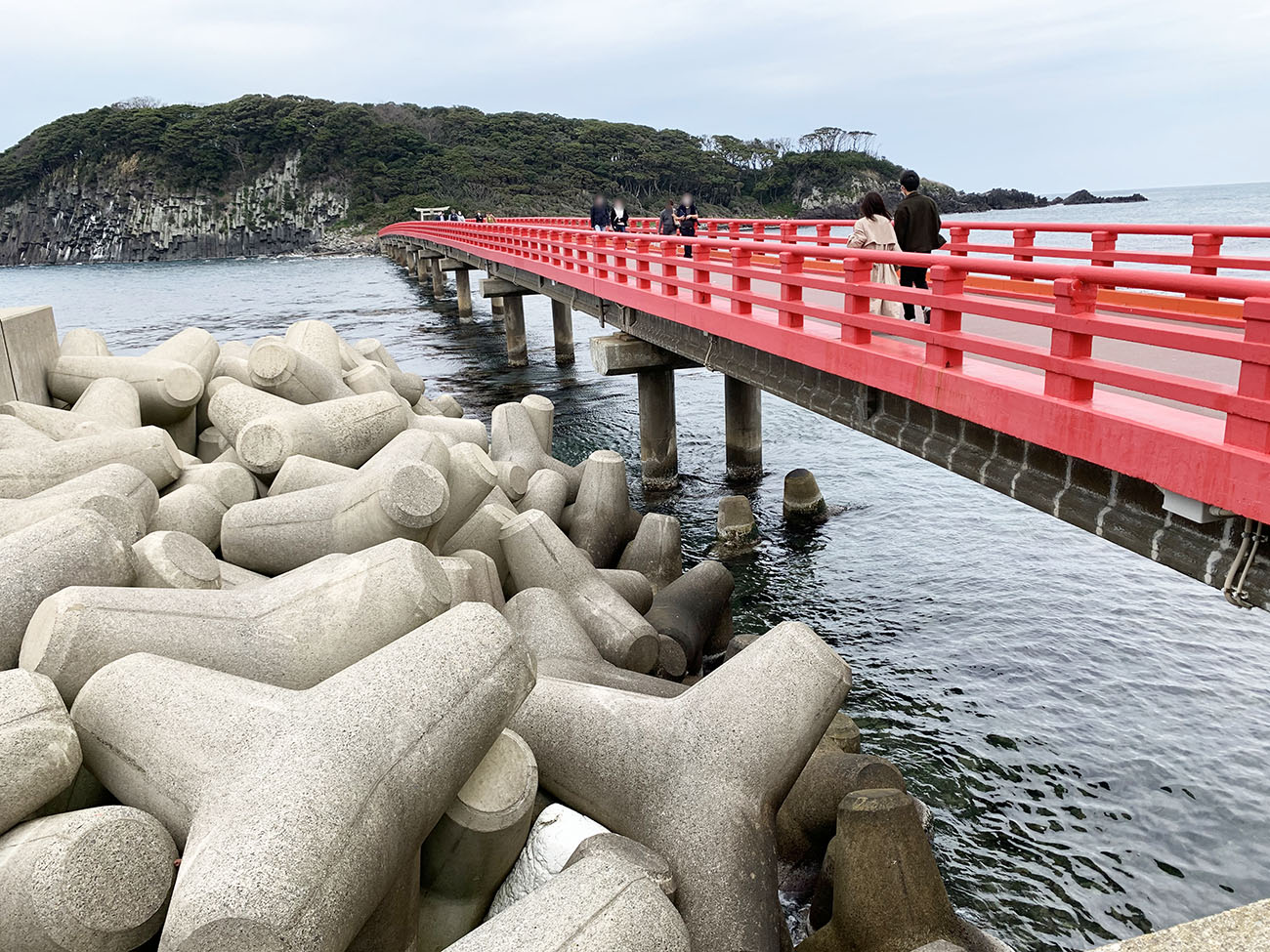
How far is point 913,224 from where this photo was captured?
33.3ft

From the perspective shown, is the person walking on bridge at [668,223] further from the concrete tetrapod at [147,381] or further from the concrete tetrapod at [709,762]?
the concrete tetrapod at [709,762]

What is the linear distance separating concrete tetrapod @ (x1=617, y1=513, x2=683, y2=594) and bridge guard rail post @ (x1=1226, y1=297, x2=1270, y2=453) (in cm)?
608

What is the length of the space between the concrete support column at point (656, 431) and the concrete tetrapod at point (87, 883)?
1215 centimetres

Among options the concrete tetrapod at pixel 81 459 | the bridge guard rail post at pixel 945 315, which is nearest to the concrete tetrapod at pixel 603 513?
the concrete tetrapod at pixel 81 459

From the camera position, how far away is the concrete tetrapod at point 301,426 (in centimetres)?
869

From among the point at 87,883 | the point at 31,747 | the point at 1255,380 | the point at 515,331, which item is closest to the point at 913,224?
the point at 1255,380

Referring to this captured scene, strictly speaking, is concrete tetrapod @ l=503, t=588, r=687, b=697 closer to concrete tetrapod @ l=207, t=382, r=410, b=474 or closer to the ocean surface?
the ocean surface

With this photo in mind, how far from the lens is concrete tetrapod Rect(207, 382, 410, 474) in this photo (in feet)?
28.5

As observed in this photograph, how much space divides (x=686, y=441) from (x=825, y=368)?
10083 mm

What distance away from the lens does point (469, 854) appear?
171 inches

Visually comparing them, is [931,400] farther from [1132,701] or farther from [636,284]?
[636,284]

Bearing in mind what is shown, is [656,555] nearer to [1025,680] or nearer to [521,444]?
[521,444]

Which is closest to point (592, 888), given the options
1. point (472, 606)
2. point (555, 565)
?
point (472, 606)

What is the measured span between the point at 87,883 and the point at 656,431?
12543 millimetres
